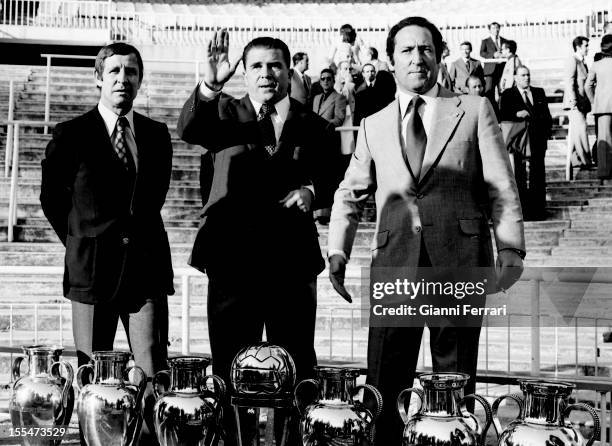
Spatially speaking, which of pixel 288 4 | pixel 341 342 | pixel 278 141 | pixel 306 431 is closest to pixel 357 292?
pixel 341 342

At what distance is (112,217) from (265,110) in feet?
2.48

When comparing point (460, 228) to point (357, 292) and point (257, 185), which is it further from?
point (357, 292)

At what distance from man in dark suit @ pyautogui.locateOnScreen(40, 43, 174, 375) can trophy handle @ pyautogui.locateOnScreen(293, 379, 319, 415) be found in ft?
2.57

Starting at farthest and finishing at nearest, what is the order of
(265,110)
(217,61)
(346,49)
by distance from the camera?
(346,49) → (265,110) → (217,61)

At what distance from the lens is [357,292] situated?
30.5ft

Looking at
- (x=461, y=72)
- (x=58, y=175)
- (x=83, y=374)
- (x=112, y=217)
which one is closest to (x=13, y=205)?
(x=461, y=72)

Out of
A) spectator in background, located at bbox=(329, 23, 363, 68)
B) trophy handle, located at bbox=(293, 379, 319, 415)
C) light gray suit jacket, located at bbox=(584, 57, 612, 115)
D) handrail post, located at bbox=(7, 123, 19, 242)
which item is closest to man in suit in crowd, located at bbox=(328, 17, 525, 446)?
trophy handle, located at bbox=(293, 379, 319, 415)

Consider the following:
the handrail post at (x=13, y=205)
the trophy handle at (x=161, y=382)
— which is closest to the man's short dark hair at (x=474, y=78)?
the handrail post at (x=13, y=205)

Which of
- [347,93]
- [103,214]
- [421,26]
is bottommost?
[103,214]

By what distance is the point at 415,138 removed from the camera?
377 cm

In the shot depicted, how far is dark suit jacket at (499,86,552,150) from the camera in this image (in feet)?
33.9

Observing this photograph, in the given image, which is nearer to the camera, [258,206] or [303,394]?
[303,394]

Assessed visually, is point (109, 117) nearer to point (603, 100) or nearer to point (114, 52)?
point (114, 52)

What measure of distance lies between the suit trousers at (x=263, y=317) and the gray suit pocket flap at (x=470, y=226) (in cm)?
71
